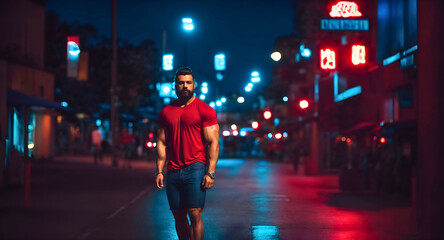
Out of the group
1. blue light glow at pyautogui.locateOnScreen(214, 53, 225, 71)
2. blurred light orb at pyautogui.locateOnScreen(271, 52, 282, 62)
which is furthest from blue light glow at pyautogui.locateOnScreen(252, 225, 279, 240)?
blue light glow at pyautogui.locateOnScreen(214, 53, 225, 71)

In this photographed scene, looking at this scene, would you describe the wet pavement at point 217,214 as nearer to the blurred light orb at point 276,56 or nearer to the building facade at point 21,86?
the building facade at point 21,86

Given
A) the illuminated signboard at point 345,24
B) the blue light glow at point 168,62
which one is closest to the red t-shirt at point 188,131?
the illuminated signboard at point 345,24

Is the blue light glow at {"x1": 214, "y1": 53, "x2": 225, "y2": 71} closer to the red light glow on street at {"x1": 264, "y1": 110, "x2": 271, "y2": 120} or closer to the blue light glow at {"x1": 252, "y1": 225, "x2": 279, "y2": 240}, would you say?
the red light glow on street at {"x1": 264, "y1": 110, "x2": 271, "y2": 120}

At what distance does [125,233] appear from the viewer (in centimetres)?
1077

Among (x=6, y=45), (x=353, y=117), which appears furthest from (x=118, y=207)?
(x=353, y=117)

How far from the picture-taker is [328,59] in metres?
26.5

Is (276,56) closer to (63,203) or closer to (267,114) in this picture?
(63,203)

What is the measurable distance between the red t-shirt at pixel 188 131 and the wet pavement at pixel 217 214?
3.37 meters

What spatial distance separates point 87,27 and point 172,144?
145 feet

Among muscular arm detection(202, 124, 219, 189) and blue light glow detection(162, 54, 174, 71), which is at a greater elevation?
blue light glow detection(162, 54, 174, 71)

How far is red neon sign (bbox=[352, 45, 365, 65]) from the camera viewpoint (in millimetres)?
25500

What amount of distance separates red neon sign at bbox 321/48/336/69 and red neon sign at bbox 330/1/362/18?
2.80 m

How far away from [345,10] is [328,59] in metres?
2.93

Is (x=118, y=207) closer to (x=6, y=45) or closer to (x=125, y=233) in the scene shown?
(x=125, y=233)
